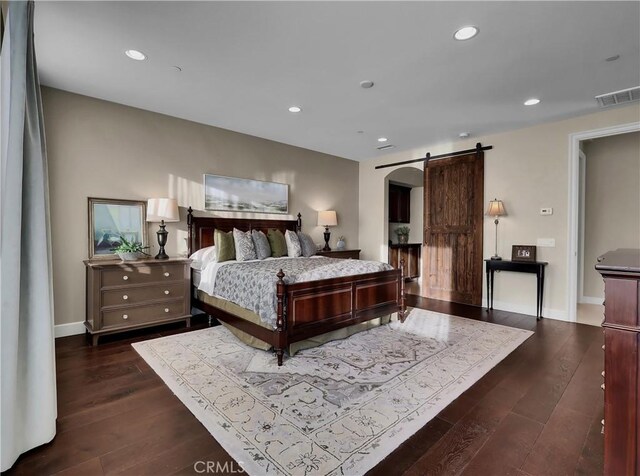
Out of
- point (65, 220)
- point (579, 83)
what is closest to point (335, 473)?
point (65, 220)

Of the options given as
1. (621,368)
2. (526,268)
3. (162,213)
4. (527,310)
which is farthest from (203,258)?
(527,310)

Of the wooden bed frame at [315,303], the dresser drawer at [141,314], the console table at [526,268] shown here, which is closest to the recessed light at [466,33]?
the wooden bed frame at [315,303]

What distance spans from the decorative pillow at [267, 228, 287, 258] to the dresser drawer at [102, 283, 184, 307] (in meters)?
1.33

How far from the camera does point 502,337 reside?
363 cm

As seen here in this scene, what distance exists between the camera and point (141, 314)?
365 centimetres

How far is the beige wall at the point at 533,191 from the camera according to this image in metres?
4.39

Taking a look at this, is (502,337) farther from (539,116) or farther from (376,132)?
(376,132)

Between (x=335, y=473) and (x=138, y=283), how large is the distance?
9.95 feet

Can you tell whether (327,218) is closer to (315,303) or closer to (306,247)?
(306,247)

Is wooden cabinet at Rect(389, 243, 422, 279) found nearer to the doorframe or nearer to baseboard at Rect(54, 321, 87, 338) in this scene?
the doorframe

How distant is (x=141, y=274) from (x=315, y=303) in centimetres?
206

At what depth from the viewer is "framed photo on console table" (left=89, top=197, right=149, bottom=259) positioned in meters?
3.79

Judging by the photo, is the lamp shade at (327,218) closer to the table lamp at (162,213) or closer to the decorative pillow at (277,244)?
the decorative pillow at (277,244)

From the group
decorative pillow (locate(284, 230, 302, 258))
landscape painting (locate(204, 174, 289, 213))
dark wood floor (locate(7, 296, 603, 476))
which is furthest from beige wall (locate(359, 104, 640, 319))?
landscape painting (locate(204, 174, 289, 213))
